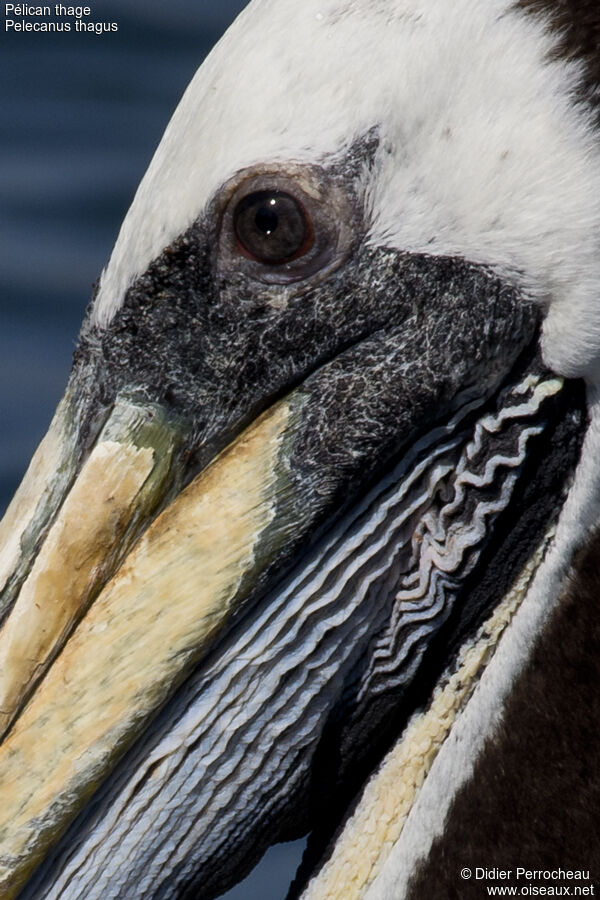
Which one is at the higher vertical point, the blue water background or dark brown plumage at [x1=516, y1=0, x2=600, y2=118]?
dark brown plumage at [x1=516, y1=0, x2=600, y2=118]

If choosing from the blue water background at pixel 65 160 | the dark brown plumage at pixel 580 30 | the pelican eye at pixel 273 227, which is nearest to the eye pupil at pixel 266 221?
the pelican eye at pixel 273 227

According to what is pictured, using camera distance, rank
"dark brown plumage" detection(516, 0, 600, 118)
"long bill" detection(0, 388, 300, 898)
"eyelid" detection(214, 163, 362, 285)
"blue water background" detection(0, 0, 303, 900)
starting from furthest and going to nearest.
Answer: "blue water background" detection(0, 0, 303, 900) → "long bill" detection(0, 388, 300, 898) → "eyelid" detection(214, 163, 362, 285) → "dark brown plumage" detection(516, 0, 600, 118)

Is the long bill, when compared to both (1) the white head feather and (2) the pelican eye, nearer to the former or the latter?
(2) the pelican eye

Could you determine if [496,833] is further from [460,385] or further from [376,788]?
[460,385]

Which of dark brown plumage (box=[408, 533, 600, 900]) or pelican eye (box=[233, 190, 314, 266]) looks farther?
dark brown plumage (box=[408, 533, 600, 900])

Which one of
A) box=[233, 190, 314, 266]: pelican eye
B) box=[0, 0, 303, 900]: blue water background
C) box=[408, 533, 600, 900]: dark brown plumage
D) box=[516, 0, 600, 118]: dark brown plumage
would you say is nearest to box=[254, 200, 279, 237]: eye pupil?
box=[233, 190, 314, 266]: pelican eye

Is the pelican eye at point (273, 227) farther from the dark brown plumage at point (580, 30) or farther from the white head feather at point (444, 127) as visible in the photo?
the dark brown plumage at point (580, 30)
